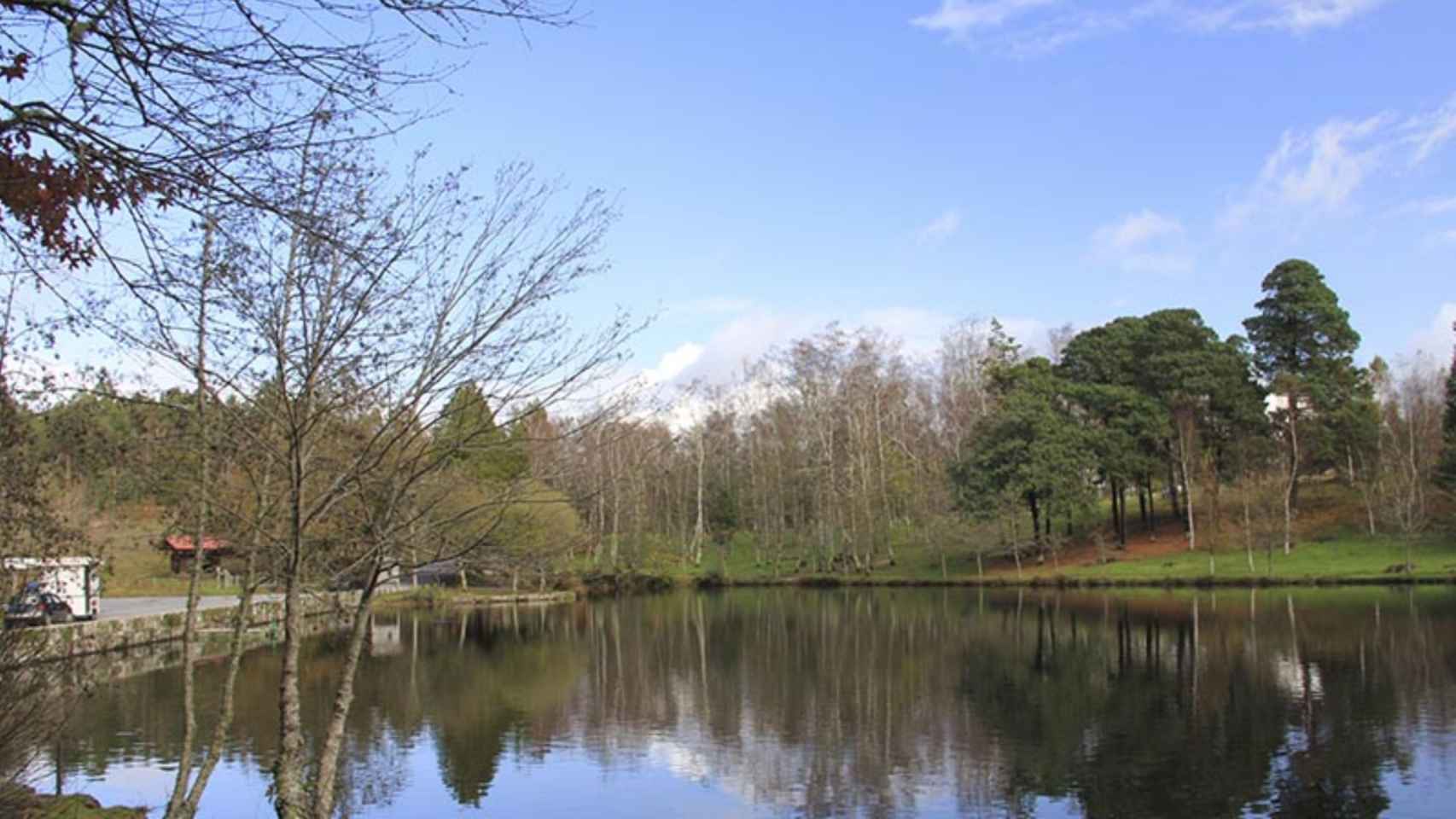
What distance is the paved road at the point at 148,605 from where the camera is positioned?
38.7 meters

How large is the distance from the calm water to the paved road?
6.80 meters

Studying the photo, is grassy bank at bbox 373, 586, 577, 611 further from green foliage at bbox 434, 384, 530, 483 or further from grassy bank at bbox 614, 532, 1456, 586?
green foliage at bbox 434, 384, 530, 483

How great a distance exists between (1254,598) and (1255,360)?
1797cm

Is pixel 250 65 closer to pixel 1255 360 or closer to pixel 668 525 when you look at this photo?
pixel 1255 360

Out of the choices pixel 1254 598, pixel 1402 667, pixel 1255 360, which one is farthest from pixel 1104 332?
pixel 1402 667

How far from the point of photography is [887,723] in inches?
865

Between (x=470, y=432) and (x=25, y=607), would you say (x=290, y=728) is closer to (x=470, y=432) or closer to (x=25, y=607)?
(x=470, y=432)

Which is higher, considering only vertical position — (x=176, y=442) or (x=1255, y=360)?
(x=1255, y=360)

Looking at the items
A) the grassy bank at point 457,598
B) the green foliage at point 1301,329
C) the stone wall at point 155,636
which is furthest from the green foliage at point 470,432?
the green foliage at point 1301,329

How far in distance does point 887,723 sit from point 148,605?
1346 inches

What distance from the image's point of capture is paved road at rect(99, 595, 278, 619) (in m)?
38.7

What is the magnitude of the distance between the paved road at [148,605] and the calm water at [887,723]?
6802mm

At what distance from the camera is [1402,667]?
24.8 meters

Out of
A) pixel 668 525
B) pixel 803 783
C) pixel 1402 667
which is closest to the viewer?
pixel 803 783
